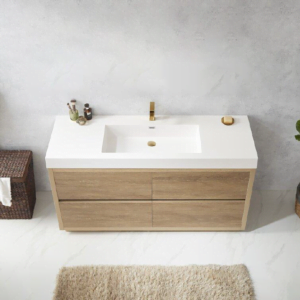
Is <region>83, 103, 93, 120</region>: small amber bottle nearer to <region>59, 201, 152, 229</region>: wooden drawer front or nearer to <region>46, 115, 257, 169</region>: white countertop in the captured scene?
<region>46, 115, 257, 169</region>: white countertop

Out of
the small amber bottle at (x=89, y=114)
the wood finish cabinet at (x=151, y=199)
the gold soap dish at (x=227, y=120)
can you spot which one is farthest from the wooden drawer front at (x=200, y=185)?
the small amber bottle at (x=89, y=114)

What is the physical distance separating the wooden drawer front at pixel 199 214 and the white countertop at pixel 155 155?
1.12ft

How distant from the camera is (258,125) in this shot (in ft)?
11.0

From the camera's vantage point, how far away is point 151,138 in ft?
10.6

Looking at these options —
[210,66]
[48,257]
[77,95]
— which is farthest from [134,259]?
[210,66]

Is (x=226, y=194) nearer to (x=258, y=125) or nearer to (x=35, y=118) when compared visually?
(x=258, y=125)

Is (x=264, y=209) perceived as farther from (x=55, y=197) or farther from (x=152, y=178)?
(x=55, y=197)

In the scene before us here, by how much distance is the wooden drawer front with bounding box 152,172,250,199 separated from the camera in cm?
299

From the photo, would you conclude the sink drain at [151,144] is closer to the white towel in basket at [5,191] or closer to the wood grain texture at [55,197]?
the wood grain texture at [55,197]

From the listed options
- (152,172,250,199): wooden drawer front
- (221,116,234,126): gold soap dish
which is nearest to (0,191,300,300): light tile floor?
(152,172,250,199): wooden drawer front

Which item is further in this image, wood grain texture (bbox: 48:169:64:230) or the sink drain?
the sink drain

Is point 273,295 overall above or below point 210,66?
below

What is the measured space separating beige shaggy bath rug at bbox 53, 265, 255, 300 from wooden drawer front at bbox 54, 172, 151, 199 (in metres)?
0.50

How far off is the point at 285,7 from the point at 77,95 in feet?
5.02
